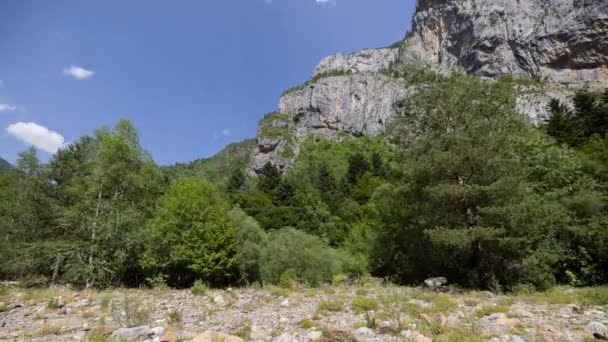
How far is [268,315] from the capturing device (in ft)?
28.8

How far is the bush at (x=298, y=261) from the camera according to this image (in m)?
19.5

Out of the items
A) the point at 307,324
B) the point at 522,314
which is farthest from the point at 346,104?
the point at 307,324

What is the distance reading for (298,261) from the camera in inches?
778

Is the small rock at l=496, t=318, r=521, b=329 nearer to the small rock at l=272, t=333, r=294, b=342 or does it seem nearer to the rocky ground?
the rocky ground

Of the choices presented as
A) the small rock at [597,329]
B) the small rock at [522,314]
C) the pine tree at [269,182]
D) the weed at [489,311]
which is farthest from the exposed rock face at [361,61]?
the small rock at [597,329]

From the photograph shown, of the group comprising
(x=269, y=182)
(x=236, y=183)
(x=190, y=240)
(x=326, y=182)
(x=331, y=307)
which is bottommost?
(x=331, y=307)

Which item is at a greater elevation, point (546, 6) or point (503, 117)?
point (546, 6)

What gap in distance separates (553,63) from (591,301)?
9008 cm

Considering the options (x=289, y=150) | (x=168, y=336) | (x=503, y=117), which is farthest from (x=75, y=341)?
(x=289, y=150)

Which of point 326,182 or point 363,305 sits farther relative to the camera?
point 326,182

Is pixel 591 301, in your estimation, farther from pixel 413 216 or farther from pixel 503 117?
pixel 503 117

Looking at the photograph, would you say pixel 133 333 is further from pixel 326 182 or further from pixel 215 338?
pixel 326 182

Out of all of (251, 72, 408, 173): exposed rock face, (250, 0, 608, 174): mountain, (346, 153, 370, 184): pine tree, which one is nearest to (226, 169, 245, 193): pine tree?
(346, 153, 370, 184): pine tree

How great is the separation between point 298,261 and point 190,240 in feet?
20.4
